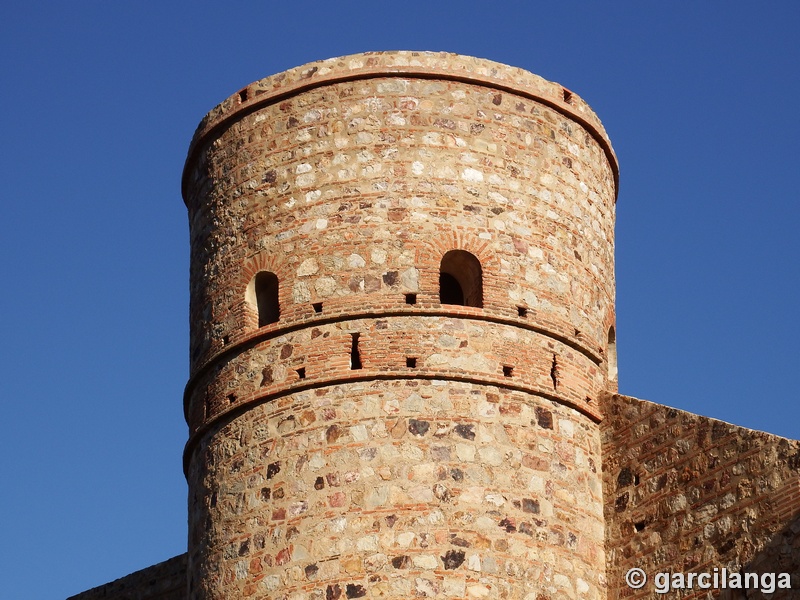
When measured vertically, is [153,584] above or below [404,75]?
below

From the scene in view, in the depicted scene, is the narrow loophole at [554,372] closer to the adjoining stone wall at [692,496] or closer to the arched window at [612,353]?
the adjoining stone wall at [692,496]

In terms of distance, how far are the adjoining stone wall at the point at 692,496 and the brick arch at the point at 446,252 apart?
70.4 inches

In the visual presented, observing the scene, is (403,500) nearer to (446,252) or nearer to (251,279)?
(446,252)

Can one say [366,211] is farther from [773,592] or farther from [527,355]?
[773,592]

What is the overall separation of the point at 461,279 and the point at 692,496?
3.13m

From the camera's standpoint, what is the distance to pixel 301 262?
18.0 meters

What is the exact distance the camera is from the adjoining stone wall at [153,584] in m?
20.9

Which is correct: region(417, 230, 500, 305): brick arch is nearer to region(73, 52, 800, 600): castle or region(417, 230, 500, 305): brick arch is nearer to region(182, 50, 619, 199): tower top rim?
region(73, 52, 800, 600): castle

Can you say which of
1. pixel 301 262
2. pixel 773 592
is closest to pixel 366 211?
pixel 301 262

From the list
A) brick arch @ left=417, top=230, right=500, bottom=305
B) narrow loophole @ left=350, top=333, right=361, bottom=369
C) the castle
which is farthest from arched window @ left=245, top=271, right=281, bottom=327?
brick arch @ left=417, top=230, right=500, bottom=305

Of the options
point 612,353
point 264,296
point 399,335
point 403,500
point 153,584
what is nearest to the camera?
point 403,500

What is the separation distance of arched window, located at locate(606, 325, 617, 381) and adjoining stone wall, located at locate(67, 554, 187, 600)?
5.34 metres

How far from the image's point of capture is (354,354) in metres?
17.5

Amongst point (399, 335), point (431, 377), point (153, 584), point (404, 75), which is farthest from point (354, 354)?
point (153, 584)
